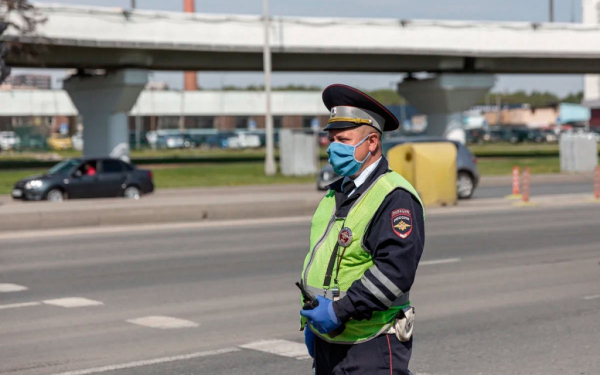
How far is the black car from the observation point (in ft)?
86.3

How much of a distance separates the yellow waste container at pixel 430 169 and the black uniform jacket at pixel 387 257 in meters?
19.1

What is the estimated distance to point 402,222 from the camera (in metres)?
3.77

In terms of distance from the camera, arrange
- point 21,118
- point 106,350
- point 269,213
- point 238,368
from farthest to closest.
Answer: point 21,118, point 269,213, point 106,350, point 238,368

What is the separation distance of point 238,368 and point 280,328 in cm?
156

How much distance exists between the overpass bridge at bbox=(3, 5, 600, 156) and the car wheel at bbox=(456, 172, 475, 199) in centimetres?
1909

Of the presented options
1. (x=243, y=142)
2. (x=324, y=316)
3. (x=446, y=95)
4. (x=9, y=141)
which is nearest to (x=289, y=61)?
(x=446, y=95)

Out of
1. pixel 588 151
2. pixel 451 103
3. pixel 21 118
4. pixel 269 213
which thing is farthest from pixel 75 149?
pixel 269 213

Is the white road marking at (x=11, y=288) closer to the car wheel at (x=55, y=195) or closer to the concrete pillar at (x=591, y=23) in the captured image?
the car wheel at (x=55, y=195)

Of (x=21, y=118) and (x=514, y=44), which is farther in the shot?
(x=21, y=118)

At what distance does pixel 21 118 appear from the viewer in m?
105

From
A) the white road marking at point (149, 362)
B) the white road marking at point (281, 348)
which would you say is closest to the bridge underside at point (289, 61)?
the white road marking at point (281, 348)

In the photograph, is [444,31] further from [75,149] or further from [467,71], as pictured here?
[75,149]

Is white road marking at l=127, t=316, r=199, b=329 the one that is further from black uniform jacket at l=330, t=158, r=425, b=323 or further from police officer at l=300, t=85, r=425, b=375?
black uniform jacket at l=330, t=158, r=425, b=323

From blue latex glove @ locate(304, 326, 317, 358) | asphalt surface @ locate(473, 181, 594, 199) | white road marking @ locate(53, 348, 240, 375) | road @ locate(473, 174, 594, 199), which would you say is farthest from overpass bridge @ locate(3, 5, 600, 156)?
blue latex glove @ locate(304, 326, 317, 358)
